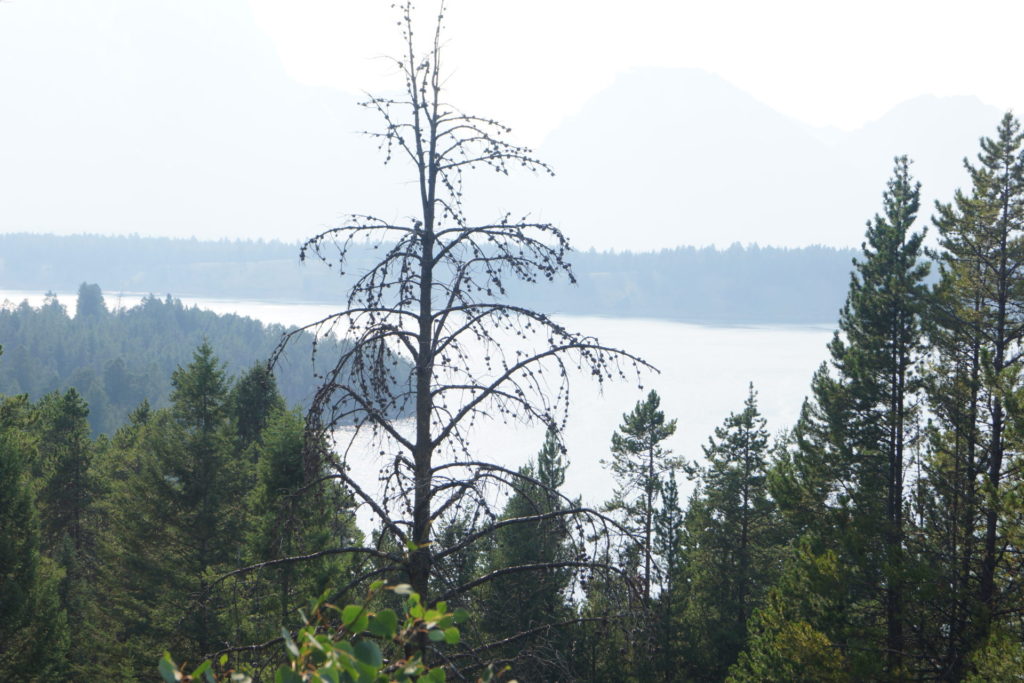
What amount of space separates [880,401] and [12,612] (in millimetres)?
16574

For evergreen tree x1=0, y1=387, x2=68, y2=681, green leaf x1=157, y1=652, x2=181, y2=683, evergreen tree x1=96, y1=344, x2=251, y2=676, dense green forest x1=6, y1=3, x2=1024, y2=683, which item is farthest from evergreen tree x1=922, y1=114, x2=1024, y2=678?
evergreen tree x1=96, y1=344, x2=251, y2=676

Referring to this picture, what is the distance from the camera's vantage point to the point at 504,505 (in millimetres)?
6582

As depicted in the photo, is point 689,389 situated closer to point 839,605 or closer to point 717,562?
point 717,562

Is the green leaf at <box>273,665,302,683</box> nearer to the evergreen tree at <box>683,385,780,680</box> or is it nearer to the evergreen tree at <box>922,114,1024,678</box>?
the evergreen tree at <box>922,114,1024,678</box>

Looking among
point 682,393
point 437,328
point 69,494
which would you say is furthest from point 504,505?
point 682,393

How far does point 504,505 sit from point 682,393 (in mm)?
87859

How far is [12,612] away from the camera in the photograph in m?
13.9

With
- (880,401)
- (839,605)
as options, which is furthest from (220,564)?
(880,401)

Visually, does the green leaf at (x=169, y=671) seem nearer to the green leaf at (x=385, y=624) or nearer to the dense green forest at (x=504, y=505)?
the dense green forest at (x=504, y=505)

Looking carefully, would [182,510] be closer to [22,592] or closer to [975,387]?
[22,592]

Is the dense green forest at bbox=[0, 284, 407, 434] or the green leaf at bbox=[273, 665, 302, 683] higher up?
the green leaf at bbox=[273, 665, 302, 683]

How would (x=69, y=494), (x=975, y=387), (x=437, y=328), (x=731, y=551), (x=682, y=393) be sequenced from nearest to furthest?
(x=437, y=328) < (x=975, y=387) < (x=731, y=551) < (x=69, y=494) < (x=682, y=393)

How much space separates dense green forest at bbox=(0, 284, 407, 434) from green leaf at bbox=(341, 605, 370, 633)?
91001mm

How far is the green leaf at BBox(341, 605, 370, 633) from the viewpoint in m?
3.07
